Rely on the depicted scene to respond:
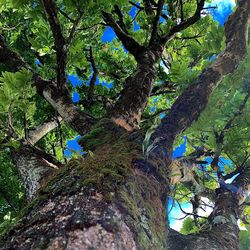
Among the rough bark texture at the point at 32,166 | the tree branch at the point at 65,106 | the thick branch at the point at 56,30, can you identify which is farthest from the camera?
the tree branch at the point at 65,106

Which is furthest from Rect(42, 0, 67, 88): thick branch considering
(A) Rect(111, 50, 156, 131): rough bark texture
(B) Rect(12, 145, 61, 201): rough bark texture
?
(B) Rect(12, 145, 61, 201): rough bark texture

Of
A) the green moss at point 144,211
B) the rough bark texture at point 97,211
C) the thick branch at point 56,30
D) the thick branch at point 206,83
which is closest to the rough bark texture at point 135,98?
the thick branch at point 206,83

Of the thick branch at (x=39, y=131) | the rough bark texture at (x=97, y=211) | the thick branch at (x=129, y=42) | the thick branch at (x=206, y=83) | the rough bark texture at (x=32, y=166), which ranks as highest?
the thick branch at (x=129, y=42)

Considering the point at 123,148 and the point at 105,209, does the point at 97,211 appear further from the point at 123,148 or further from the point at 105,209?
the point at 123,148

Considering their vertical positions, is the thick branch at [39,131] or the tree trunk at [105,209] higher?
the thick branch at [39,131]

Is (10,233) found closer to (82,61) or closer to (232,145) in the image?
(82,61)

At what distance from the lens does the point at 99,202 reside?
7.04ft

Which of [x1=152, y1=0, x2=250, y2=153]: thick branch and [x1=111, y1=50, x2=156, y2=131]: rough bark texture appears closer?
[x1=152, y1=0, x2=250, y2=153]: thick branch

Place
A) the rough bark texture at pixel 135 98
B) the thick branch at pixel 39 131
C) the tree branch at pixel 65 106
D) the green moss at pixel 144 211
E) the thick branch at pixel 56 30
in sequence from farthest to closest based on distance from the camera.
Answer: the thick branch at pixel 39 131 < the tree branch at pixel 65 106 < the rough bark texture at pixel 135 98 < the thick branch at pixel 56 30 < the green moss at pixel 144 211

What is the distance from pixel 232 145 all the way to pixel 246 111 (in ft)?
1.92

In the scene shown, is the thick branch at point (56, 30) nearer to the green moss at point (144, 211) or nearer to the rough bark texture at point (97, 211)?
the rough bark texture at point (97, 211)

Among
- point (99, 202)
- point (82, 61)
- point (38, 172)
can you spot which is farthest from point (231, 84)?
point (99, 202)

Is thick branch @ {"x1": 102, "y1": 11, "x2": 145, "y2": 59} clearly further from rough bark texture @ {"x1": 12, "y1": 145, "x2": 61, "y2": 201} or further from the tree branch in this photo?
rough bark texture @ {"x1": 12, "y1": 145, "x2": 61, "y2": 201}

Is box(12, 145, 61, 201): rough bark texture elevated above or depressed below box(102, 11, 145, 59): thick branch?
below
